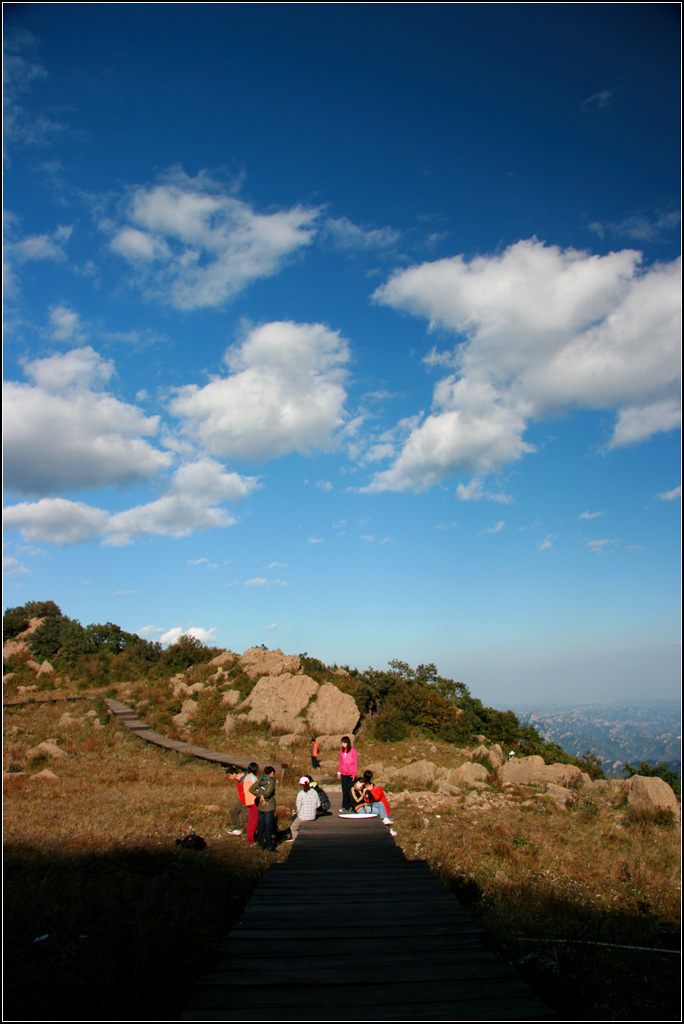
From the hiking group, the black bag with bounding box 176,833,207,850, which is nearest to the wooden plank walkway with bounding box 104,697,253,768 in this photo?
the hiking group

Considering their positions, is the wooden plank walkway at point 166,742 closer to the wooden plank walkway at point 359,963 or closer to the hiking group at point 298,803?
the hiking group at point 298,803

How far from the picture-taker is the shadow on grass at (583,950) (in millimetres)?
6535

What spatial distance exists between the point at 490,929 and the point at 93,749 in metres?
21.0

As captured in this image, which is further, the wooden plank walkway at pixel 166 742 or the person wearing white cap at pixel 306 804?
the wooden plank walkway at pixel 166 742

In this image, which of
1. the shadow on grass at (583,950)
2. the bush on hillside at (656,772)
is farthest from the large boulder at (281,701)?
the shadow on grass at (583,950)

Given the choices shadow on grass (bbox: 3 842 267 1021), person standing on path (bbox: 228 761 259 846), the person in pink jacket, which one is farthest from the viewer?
the person in pink jacket

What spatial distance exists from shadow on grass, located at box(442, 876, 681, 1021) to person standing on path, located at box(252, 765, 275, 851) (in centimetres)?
407

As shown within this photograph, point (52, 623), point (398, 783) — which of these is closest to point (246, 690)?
point (398, 783)

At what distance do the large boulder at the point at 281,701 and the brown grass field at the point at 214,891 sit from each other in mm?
8967

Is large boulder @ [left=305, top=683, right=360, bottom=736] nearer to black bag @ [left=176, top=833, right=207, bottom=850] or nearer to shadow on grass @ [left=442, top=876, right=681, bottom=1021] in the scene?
black bag @ [left=176, top=833, right=207, bottom=850]

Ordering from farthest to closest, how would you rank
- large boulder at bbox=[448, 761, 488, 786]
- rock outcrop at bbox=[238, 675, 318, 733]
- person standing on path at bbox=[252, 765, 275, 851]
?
rock outcrop at bbox=[238, 675, 318, 733]
large boulder at bbox=[448, 761, 488, 786]
person standing on path at bbox=[252, 765, 275, 851]

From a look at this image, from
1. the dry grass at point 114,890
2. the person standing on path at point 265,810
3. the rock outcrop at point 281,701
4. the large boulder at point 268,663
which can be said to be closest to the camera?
the dry grass at point 114,890

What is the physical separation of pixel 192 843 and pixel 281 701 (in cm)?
1684

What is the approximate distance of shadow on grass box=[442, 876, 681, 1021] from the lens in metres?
6.54
